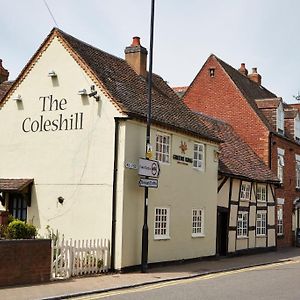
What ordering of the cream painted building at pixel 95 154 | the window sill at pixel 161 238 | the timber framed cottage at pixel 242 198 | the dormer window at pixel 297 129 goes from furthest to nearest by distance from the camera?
the dormer window at pixel 297 129 < the timber framed cottage at pixel 242 198 < the window sill at pixel 161 238 < the cream painted building at pixel 95 154

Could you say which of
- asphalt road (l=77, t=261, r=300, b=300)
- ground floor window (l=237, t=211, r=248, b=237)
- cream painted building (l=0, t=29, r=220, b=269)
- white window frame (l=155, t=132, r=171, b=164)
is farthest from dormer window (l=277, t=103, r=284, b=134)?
asphalt road (l=77, t=261, r=300, b=300)

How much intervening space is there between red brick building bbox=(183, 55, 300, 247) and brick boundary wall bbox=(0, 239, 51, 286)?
62.2 feet

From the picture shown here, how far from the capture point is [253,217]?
28.4 meters

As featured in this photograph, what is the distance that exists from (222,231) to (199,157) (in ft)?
14.9

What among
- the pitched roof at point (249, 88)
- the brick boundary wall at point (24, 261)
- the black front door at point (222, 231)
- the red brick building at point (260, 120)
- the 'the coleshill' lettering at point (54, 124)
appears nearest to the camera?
the brick boundary wall at point (24, 261)

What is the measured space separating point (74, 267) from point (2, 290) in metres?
3.41

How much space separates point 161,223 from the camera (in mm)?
20125

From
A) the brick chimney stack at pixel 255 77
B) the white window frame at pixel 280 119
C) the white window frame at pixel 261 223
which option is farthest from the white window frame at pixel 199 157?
the brick chimney stack at pixel 255 77

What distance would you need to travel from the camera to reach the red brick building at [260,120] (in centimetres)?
3167

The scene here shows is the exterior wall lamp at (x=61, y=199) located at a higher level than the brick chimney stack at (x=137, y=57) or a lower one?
lower

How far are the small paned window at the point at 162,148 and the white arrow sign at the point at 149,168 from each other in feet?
4.32

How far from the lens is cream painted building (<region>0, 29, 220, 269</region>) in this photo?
18.2 m

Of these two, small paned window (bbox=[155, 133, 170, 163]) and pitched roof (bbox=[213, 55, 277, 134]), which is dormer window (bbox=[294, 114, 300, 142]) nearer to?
pitched roof (bbox=[213, 55, 277, 134])

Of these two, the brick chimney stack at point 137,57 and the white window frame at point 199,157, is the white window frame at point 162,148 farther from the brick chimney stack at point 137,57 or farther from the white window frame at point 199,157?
the brick chimney stack at point 137,57
